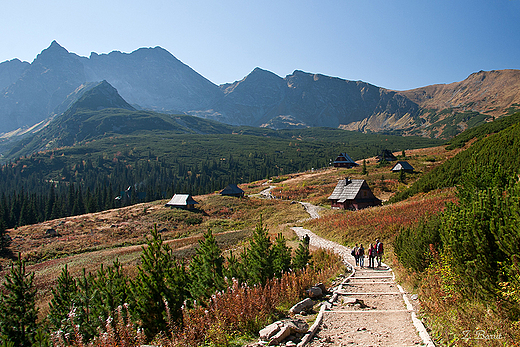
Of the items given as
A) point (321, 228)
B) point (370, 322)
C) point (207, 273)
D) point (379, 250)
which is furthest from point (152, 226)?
point (370, 322)

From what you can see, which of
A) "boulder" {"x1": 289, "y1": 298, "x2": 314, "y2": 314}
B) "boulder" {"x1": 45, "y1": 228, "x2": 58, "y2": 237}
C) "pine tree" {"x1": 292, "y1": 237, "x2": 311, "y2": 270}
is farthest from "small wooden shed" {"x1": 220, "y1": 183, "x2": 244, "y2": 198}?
"boulder" {"x1": 289, "y1": 298, "x2": 314, "y2": 314}

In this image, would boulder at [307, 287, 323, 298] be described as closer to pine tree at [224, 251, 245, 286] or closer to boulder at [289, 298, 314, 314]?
boulder at [289, 298, 314, 314]

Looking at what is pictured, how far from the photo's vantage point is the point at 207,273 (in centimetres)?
1002

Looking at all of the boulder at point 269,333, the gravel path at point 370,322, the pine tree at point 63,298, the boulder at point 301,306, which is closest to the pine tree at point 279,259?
the boulder at point 301,306

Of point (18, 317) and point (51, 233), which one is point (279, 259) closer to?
point (18, 317)

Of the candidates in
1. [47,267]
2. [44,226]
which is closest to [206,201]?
[44,226]

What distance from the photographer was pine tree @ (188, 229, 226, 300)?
9.11 m

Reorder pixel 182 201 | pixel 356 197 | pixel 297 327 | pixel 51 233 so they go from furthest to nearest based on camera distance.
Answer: pixel 182 201, pixel 51 233, pixel 356 197, pixel 297 327

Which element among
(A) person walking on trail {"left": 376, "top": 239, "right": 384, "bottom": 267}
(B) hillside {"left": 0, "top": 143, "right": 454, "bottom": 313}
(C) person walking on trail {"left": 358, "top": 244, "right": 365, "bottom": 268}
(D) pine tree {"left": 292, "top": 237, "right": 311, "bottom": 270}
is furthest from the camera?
(B) hillside {"left": 0, "top": 143, "right": 454, "bottom": 313}

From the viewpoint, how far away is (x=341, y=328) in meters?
7.05

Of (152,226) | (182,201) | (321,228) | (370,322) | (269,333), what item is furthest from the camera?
(182,201)

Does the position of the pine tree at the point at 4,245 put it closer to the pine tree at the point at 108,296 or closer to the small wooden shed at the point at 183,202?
the small wooden shed at the point at 183,202

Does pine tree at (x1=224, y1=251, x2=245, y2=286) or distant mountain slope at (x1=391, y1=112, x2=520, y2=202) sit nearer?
pine tree at (x1=224, y1=251, x2=245, y2=286)

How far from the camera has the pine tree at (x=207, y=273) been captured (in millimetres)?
9109
